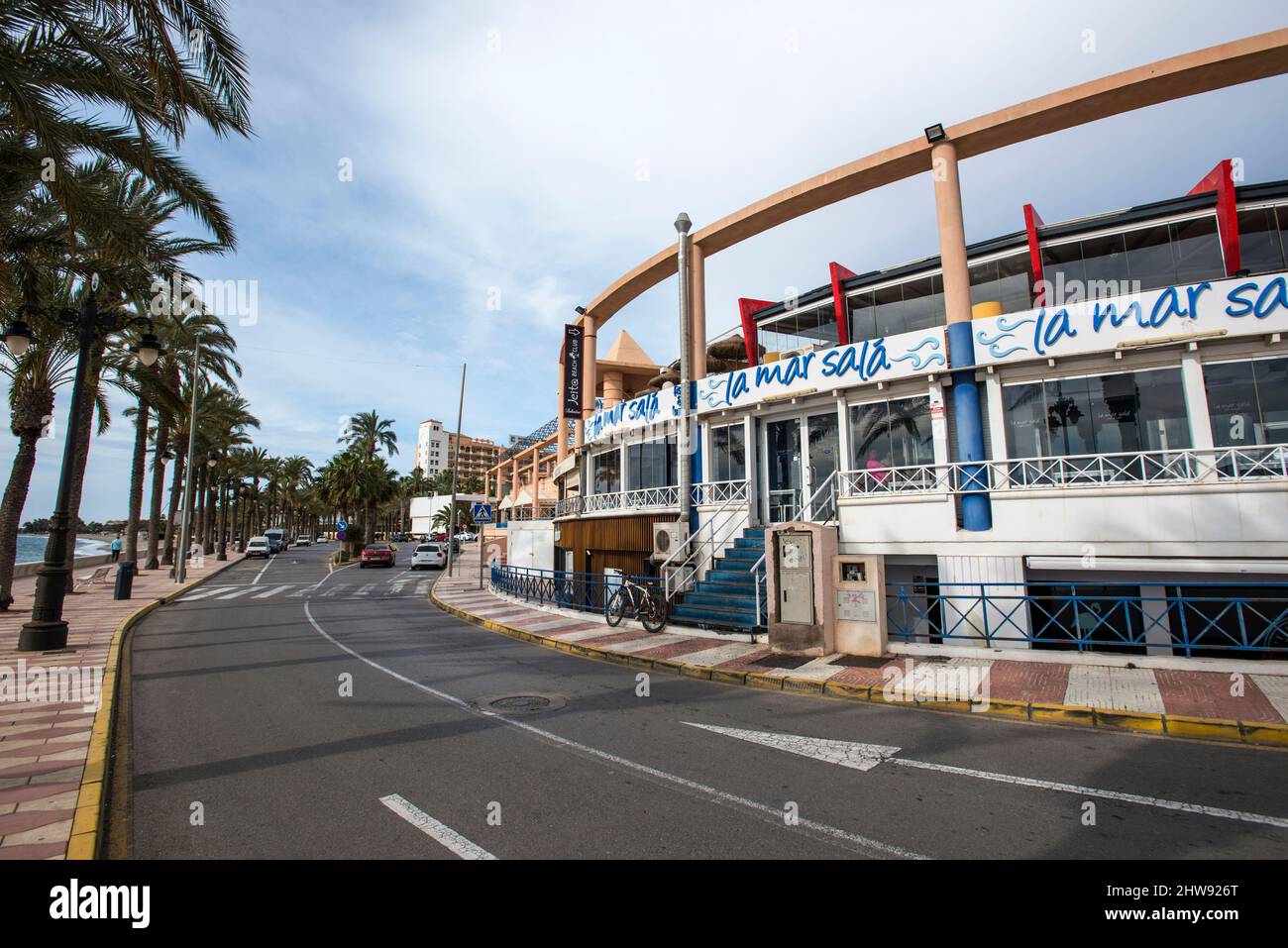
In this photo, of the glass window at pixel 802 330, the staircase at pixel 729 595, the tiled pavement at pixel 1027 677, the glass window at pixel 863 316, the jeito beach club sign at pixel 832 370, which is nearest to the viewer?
the tiled pavement at pixel 1027 677

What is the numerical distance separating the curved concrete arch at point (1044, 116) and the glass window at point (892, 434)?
20.9 ft

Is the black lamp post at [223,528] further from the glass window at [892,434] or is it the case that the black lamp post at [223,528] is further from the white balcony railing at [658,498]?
the glass window at [892,434]

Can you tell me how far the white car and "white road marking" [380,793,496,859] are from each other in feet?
115

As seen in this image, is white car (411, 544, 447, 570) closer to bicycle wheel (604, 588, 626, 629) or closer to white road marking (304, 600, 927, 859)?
bicycle wheel (604, 588, 626, 629)

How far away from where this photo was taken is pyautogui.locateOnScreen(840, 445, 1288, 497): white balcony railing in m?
10.9

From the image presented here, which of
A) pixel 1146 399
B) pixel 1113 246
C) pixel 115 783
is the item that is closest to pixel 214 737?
pixel 115 783

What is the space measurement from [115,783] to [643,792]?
4.72 m

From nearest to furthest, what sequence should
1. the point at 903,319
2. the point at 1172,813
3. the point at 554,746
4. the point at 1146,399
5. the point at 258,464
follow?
the point at 1172,813
the point at 554,746
the point at 1146,399
the point at 903,319
the point at 258,464

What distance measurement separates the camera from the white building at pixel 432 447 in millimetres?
164875

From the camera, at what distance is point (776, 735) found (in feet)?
21.5

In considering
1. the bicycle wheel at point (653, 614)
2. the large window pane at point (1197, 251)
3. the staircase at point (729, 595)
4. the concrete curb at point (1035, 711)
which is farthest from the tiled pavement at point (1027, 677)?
the large window pane at point (1197, 251)

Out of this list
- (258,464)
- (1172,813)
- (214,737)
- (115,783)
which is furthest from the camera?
(258,464)

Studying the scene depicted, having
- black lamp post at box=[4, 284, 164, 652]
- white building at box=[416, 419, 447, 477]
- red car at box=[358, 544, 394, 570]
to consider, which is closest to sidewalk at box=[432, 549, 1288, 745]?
black lamp post at box=[4, 284, 164, 652]
